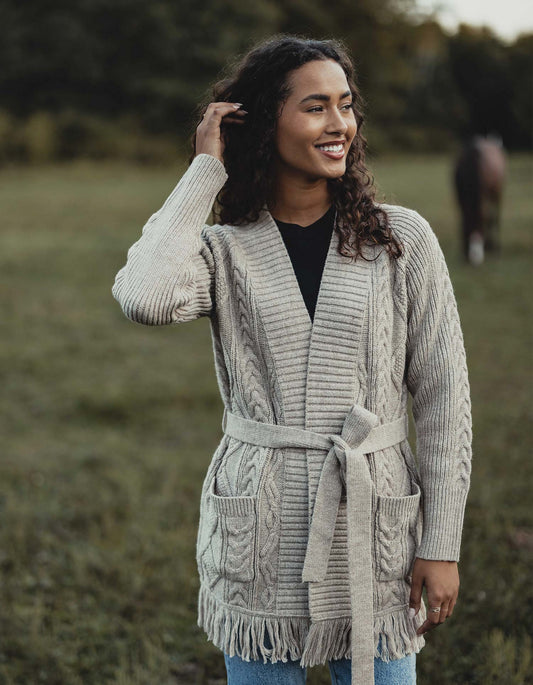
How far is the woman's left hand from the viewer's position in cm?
168

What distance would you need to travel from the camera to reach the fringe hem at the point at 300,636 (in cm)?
165

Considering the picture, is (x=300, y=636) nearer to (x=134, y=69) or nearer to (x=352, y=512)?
(x=352, y=512)

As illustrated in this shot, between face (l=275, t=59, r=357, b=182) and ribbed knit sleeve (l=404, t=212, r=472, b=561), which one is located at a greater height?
face (l=275, t=59, r=357, b=182)

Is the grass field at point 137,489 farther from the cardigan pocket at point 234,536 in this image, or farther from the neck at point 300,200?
the cardigan pocket at point 234,536

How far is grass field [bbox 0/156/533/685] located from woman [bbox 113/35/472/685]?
48 centimetres

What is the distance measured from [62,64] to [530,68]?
1529 centimetres

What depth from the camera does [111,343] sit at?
7.36 m

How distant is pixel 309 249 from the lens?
1761 millimetres

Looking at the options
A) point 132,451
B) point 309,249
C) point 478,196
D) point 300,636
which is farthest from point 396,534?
point 478,196

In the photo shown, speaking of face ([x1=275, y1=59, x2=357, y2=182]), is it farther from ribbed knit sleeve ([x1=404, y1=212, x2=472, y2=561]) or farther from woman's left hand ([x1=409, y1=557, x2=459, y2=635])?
woman's left hand ([x1=409, y1=557, x2=459, y2=635])

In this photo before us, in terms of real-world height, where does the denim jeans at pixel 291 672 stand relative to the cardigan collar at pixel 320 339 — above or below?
below

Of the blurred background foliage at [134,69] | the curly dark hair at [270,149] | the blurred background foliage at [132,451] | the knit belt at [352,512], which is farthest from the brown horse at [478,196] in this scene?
the blurred background foliage at [134,69]

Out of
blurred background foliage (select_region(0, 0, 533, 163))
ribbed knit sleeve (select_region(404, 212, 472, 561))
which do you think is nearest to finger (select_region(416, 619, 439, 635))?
ribbed knit sleeve (select_region(404, 212, 472, 561))

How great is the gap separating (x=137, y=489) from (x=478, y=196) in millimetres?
7357
